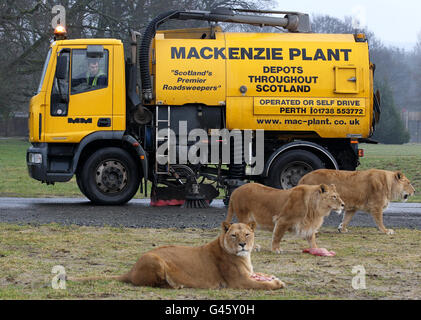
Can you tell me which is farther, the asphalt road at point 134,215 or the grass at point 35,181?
the grass at point 35,181

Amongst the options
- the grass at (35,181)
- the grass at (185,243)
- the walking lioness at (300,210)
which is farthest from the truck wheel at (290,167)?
the walking lioness at (300,210)

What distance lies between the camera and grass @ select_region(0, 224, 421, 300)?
718cm

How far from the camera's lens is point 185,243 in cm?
1076

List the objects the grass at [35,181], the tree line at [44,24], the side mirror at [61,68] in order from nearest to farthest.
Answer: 1. the side mirror at [61,68]
2. the grass at [35,181]
3. the tree line at [44,24]

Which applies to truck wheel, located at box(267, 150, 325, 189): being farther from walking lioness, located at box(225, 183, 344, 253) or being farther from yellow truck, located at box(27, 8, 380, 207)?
walking lioness, located at box(225, 183, 344, 253)

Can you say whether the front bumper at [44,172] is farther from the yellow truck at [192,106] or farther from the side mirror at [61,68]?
the side mirror at [61,68]

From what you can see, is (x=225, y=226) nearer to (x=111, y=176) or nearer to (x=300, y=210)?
(x=300, y=210)

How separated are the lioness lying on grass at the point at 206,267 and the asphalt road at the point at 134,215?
5.00 m

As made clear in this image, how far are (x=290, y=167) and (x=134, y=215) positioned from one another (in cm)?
354

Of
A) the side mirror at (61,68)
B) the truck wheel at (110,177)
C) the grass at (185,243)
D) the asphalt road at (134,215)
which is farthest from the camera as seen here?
the truck wheel at (110,177)

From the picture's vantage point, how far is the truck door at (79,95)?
15.5 meters

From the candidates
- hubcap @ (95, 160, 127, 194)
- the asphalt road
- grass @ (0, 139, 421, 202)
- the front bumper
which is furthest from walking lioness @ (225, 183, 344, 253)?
grass @ (0, 139, 421, 202)
